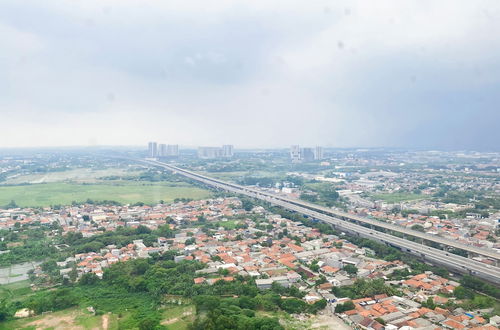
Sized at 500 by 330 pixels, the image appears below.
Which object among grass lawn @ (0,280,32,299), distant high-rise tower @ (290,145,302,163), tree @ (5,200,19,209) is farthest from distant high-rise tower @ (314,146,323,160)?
→ grass lawn @ (0,280,32,299)

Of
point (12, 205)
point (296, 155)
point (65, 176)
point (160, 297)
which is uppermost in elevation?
point (296, 155)

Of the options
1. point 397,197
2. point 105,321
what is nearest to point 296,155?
point 397,197

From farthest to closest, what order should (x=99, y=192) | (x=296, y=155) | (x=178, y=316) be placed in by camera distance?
(x=296, y=155)
(x=99, y=192)
(x=178, y=316)

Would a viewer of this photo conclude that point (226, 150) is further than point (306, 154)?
Yes

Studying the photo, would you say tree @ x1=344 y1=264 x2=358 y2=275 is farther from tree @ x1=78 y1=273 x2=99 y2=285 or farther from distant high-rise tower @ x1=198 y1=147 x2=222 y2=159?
distant high-rise tower @ x1=198 y1=147 x2=222 y2=159

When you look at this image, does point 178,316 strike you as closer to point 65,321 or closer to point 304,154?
point 65,321

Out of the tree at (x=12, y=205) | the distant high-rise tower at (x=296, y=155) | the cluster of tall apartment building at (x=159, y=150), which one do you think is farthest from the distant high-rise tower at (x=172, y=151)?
the tree at (x=12, y=205)

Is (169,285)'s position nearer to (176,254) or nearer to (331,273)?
(176,254)
